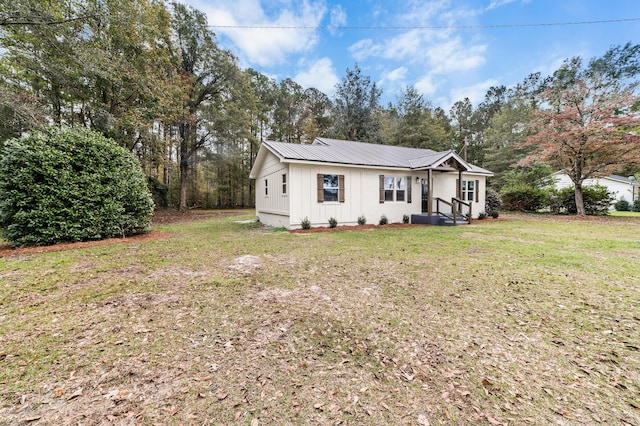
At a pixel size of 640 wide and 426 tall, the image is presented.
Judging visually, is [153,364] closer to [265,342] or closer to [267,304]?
[265,342]

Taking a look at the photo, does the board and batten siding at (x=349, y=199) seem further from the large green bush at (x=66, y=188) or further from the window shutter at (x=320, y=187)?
the large green bush at (x=66, y=188)

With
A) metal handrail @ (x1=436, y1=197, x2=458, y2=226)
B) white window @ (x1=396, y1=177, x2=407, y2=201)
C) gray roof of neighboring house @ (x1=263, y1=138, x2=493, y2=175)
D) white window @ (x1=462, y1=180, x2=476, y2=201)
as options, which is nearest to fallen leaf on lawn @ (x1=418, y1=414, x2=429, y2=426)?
gray roof of neighboring house @ (x1=263, y1=138, x2=493, y2=175)

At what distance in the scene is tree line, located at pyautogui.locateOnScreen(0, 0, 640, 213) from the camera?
10.9 metres

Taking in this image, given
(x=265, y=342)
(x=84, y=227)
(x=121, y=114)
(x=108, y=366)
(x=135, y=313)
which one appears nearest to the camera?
(x=108, y=366)

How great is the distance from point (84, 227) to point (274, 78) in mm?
27285

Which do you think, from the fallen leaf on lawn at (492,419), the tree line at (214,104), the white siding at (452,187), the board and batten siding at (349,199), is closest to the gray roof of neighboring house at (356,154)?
the board and batten siding at (349,199)

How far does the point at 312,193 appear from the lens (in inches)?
422

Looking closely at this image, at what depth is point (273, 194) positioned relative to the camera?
12070mm

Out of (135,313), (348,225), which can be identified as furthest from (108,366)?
(348,225)

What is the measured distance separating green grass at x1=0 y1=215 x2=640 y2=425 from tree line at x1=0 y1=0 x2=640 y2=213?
353 inches

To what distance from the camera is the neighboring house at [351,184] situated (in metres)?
10.5

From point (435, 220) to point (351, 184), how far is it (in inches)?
177

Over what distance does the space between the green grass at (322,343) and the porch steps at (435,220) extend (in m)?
7.03

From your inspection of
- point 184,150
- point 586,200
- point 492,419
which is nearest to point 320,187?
point 492,419
